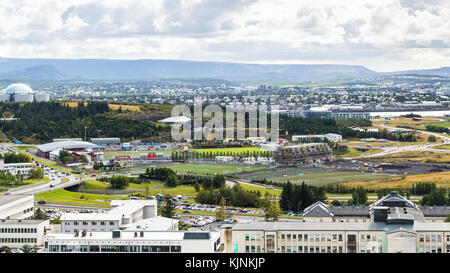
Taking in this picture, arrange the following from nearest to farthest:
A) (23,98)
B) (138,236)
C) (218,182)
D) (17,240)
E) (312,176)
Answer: (138,236) → (17,240) → (218,182) → (312,176) → (23,98)

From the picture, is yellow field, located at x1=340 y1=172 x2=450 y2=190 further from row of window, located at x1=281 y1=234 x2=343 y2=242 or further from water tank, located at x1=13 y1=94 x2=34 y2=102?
water tank, located at x1=13 y1=94 x2=34 y2=102

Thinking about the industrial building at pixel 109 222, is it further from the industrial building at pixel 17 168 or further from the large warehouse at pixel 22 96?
the large warehouse at pixel 22 96

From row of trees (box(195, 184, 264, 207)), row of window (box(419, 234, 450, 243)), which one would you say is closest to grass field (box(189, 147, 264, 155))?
row of trees (box(195, 184, 264, 207))

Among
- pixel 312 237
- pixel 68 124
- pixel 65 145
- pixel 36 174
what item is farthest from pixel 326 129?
pixel 312 237

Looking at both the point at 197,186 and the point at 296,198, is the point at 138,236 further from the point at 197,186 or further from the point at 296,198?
the point at 197,186

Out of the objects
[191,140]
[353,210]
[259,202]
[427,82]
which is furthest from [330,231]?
[427,82]

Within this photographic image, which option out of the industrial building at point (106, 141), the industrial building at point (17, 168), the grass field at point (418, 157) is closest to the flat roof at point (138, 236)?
the industrial building at point (17, 168)
